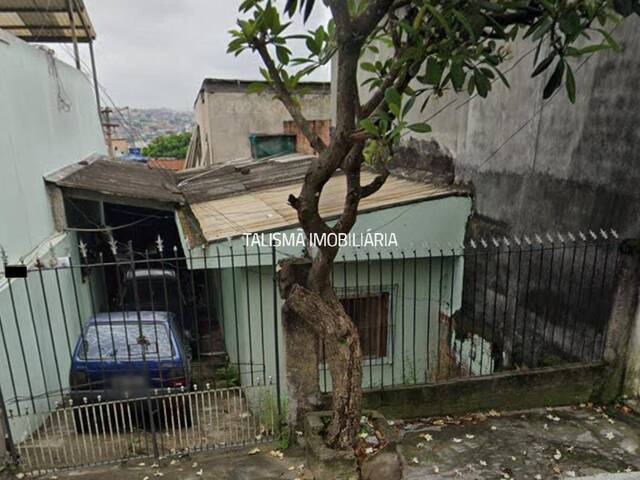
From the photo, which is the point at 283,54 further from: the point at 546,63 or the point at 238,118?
the point at 238,118

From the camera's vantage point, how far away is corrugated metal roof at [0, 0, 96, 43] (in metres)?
10.4

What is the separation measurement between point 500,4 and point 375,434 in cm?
297

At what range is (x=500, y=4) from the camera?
2.42 meters

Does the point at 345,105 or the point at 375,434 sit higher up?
the point at 345,105

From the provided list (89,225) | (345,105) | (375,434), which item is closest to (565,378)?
(375,434)

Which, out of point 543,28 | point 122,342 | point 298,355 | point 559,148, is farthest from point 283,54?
point 122,342

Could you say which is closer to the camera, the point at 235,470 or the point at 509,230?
the point at 235,470

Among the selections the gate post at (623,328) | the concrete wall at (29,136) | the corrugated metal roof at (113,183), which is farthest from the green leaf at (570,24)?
the corrugated metal roof at (113,183)

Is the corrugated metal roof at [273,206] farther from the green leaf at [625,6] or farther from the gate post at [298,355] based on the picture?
the green leaf at [625,6]

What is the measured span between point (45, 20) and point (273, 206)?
911 centimetres

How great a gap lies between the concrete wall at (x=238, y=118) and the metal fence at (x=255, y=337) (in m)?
10.5

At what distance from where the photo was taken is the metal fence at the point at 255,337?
438 cm

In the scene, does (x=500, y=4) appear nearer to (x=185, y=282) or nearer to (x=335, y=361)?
(x=335, y=361)

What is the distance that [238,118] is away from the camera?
57.3 feet
